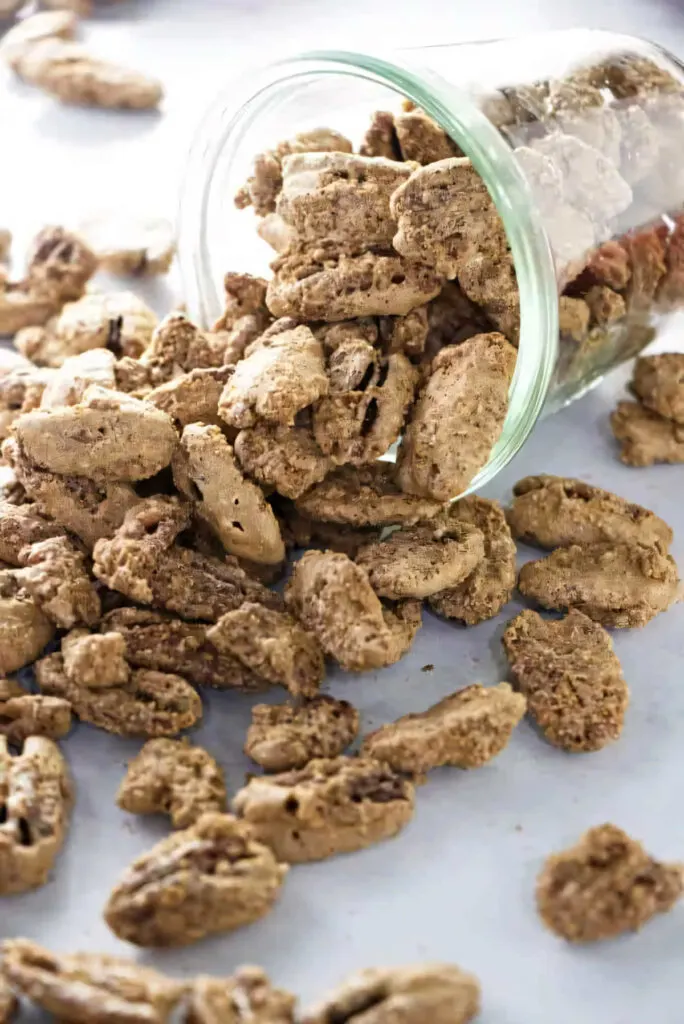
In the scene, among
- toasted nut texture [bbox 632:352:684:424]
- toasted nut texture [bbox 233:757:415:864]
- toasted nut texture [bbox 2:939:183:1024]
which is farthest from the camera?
toasted nut texture [bbox 632:352:684:424]

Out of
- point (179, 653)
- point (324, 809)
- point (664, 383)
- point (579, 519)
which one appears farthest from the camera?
point (664, 383)

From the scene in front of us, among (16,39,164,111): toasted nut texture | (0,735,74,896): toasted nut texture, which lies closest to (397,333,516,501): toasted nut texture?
(0,735,74,896): toasted nut texture

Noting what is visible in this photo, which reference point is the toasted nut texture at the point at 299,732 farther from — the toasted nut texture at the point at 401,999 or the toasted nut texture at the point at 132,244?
the toasted nut texture at the point at 132,244

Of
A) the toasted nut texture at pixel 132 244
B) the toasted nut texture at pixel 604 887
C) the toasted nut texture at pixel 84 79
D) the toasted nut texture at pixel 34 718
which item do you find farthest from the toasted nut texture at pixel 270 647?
the toasted nut texture at pixel 84 79

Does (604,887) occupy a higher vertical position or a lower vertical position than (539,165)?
lower

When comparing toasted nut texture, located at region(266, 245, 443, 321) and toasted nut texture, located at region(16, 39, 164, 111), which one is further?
toasted nut texture, located at region(16, 39, 164, 111)

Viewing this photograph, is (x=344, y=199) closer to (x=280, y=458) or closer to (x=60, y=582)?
(x=280, y=458)

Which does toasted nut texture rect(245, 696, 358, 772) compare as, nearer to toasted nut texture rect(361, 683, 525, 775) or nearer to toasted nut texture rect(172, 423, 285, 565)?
toasted nut texture rect(361, 683, 525, 775)

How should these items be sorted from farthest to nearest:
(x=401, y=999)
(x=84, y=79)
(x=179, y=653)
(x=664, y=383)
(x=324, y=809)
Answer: (x=84, y=79) < (x=664, y=383) < (x=179, y=653) < (x=324, y=809) < (x=401, y=999)

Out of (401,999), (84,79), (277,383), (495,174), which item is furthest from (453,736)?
(84,79)
